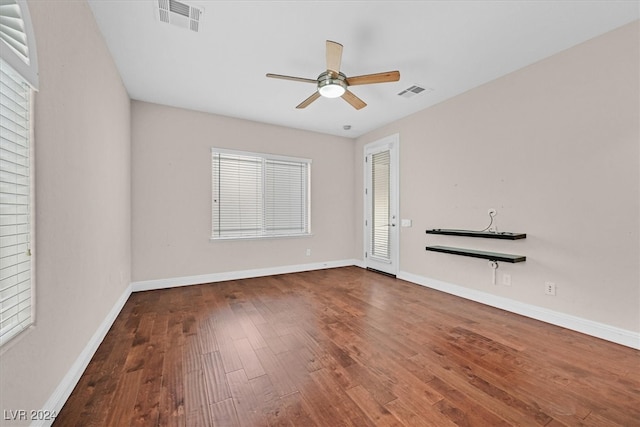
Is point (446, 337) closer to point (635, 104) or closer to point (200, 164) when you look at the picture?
point (635, 104)

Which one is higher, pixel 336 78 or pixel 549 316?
pixel 336 78

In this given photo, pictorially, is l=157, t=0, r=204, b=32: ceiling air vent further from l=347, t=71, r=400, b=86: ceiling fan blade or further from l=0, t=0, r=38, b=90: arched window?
l=347, t=71, r=400, b=86: ceiling fan blade

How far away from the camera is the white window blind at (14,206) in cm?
110

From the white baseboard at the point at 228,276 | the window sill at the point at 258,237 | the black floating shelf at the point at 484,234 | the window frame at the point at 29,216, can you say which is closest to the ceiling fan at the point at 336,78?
the window frame at the point at 29,216

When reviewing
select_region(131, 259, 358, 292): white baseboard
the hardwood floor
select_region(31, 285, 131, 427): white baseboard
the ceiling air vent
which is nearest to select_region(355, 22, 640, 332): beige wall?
the hardwood floor

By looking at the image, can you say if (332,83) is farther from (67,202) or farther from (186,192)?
(186,192)

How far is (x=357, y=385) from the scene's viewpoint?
1.78 metres

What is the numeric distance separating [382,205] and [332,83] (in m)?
2.94

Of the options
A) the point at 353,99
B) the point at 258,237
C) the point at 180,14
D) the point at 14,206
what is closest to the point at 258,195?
the point at 258,237

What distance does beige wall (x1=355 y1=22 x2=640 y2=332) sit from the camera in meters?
2.38

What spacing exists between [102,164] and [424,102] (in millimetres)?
4034

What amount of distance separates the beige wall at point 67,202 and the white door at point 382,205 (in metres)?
4.02

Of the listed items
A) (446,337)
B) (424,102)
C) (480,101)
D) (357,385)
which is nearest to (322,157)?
(424,102)

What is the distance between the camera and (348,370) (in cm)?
195
